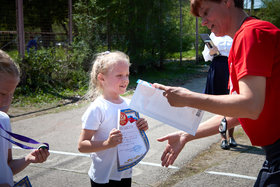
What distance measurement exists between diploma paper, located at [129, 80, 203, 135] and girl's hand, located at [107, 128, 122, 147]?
448 mm

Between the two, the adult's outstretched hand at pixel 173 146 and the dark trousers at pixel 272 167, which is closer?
the dark trousers at pixel 272 167

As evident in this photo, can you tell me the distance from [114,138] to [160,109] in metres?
0.54

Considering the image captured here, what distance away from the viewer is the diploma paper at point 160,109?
2.07 meters

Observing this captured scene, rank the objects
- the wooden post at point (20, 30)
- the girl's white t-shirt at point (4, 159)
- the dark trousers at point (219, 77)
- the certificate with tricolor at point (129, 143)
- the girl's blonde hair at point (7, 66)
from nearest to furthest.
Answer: the girl's blonde hair at point (7, 66)
the girl's white t-shirt at point (4, 159)
the certificate with tricolor at point (129, 143)
the dark trousers at point (219, 77)
the wooden post at point (20, 30)

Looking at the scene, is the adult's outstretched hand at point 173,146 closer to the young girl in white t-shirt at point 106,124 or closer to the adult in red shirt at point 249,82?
the young girl in white t-shirt at point 106,124

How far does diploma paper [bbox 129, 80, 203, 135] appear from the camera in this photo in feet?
6.80

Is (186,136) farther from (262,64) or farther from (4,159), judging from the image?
(4,159)

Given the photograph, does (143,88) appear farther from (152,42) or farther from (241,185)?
(152,42)

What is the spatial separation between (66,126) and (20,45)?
13.8 feet

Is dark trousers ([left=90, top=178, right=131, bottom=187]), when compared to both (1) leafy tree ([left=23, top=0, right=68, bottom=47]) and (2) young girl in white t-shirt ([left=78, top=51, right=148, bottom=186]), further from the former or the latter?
(1) leafy tree ([left=23, top=0, right=68, bottom=47])

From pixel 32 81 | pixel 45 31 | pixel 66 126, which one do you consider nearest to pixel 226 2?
pixel 66 126

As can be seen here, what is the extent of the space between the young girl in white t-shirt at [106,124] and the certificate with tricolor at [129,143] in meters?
0.07

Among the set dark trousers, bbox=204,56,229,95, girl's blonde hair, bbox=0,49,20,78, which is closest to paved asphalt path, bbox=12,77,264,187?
dark trousers, bbox=204,56,229,95

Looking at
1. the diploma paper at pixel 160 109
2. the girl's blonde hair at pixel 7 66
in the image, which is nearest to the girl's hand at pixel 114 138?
the diploma paper at pixel 160 109
